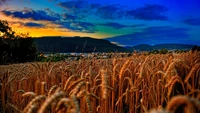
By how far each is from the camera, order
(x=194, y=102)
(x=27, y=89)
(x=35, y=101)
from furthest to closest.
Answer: (x=27, y=89) < (x=35, y=101) < (x=194, y=102)

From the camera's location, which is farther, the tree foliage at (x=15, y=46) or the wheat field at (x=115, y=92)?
the tree foliage at (x=15, y=46)

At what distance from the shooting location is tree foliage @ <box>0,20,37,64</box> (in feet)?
86.2

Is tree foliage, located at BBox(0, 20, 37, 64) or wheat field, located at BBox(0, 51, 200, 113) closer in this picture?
wheat field, located at BBox(0, 51, 200, 113)

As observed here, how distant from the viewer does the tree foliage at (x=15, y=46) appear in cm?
2628

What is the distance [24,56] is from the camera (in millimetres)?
26906

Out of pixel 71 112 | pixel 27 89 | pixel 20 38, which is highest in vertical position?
pixel 20 38

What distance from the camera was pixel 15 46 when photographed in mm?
26516

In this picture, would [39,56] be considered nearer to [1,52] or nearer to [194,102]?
[1,52]

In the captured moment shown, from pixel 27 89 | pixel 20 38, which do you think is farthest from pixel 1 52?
pixel 27 89

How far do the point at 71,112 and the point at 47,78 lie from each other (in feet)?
11.5

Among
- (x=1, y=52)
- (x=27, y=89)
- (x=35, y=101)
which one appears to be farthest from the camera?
(x=1, y=52)

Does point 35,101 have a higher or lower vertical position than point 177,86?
higher

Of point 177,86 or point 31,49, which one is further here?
point 31,49

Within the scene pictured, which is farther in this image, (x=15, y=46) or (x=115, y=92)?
(x=15, y=46)
